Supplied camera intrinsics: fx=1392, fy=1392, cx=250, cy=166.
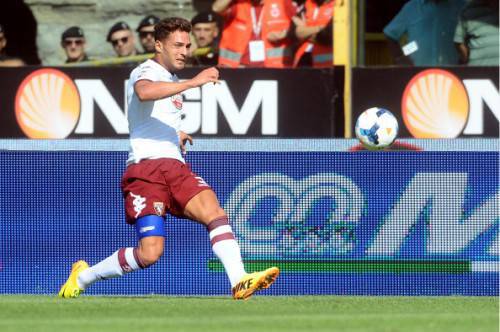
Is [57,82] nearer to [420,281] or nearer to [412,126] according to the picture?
[412,126]

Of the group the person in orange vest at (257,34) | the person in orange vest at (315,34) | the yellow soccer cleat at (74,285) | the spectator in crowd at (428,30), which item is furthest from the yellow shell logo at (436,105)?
the yellow soccer cleat at (74,285)

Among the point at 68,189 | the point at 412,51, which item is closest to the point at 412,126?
the point at 412,51

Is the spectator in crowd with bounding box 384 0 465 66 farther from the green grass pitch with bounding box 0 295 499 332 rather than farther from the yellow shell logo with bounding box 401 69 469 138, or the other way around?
the green grass pitch with bounding box 0 295 499 332

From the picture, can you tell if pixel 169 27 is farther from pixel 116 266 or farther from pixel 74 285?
pixel 74 285

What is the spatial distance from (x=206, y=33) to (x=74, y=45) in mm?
1458

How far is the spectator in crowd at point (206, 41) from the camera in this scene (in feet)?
47.9

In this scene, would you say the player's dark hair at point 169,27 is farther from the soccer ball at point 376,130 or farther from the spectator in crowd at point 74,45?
the spectator in crowd at point 74,45

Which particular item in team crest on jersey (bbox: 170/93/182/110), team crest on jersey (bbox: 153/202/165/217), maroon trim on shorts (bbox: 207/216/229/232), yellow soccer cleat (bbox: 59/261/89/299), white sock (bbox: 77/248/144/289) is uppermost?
team crest on jersey (bbox: 170/93/182/110)

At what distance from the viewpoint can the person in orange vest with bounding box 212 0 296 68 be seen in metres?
14.4

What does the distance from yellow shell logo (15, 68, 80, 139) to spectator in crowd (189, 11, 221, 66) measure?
4.37 ft

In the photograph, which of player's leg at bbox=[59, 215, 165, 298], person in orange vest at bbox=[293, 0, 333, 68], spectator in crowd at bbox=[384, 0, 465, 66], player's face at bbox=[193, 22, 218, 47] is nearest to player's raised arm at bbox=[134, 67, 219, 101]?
player's leg at bbox=[59, 215, 165, 298]

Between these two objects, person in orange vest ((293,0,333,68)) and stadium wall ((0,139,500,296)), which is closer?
stadium wall ((0,139,500,296))

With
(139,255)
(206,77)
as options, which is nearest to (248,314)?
(139,255)

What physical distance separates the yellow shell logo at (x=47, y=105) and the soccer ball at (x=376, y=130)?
3878 millimetres
